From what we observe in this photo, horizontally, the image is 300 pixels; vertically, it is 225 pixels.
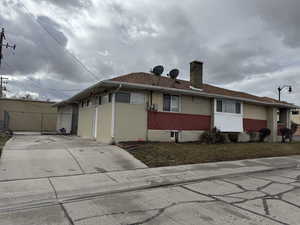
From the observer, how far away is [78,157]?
908 centimetres

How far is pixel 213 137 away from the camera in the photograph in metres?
14.8

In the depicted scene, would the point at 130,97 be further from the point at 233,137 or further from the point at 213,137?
the point at 233,137

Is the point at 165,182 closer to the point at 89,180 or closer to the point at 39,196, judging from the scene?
the point at 89,180

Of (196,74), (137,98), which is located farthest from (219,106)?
(137,98)

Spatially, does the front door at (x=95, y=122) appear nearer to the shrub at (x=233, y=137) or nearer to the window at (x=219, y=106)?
the window at (x=219, y=106)

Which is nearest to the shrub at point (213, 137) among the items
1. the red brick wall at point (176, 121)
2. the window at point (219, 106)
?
the red brick wall at point (176, 121)

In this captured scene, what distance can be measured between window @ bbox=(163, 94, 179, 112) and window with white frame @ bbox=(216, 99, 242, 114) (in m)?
3.60

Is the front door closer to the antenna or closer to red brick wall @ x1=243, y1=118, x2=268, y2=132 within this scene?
the antenna

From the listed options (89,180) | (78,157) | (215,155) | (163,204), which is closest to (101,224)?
(163,204)

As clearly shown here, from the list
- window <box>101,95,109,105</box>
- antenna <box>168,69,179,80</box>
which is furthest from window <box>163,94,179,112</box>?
window <box>101,95,109,105</box>

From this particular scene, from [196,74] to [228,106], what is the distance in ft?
11.3

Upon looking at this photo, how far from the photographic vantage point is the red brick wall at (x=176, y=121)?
13.3 meters

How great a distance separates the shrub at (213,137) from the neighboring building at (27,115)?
19.4 m

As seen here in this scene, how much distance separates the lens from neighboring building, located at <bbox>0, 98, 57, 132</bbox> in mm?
24328
